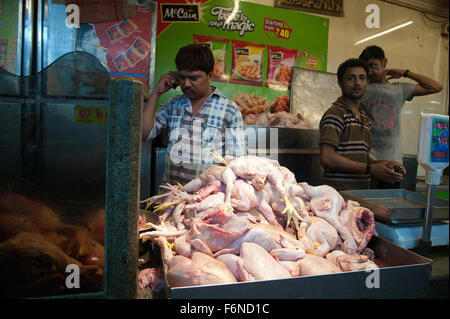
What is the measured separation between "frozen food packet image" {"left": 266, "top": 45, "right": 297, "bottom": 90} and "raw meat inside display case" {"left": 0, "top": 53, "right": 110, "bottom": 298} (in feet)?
6.77

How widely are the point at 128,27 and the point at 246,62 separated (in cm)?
95

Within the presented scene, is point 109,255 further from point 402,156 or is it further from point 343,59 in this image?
point 402,156

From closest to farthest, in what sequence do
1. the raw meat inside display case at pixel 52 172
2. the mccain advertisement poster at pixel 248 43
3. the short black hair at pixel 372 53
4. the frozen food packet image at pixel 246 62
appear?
the raw meat inside display case at pixel 52 172
the short black hair at pixel 372 53
the mccain advertisement poster at pixel 248 43
the frozen food packet image at pixel 246 62

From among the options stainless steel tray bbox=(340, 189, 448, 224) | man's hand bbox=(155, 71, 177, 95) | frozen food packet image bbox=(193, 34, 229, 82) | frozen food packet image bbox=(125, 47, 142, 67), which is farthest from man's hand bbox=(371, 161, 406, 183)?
frozen food packet image bbox=(125, 47, 142, 67)

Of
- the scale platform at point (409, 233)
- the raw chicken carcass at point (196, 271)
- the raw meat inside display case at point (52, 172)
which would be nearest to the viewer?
the raw meat inside display case at point (52, 172)

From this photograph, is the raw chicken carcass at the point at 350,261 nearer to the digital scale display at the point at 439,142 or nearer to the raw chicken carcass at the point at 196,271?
the raw chicken carcass at the point at 196,271

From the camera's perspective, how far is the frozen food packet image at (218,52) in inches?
86.9

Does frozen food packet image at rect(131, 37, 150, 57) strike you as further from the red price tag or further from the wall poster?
the red price tag

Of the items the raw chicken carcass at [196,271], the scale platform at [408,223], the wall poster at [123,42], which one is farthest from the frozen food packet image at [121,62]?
the scale platform at [408,223]

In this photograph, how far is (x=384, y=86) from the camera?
1920mm

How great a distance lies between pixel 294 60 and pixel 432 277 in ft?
7.02

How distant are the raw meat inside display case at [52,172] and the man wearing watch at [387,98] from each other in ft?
5.29

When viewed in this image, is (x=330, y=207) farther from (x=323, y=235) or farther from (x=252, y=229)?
(x=252, y=229)
